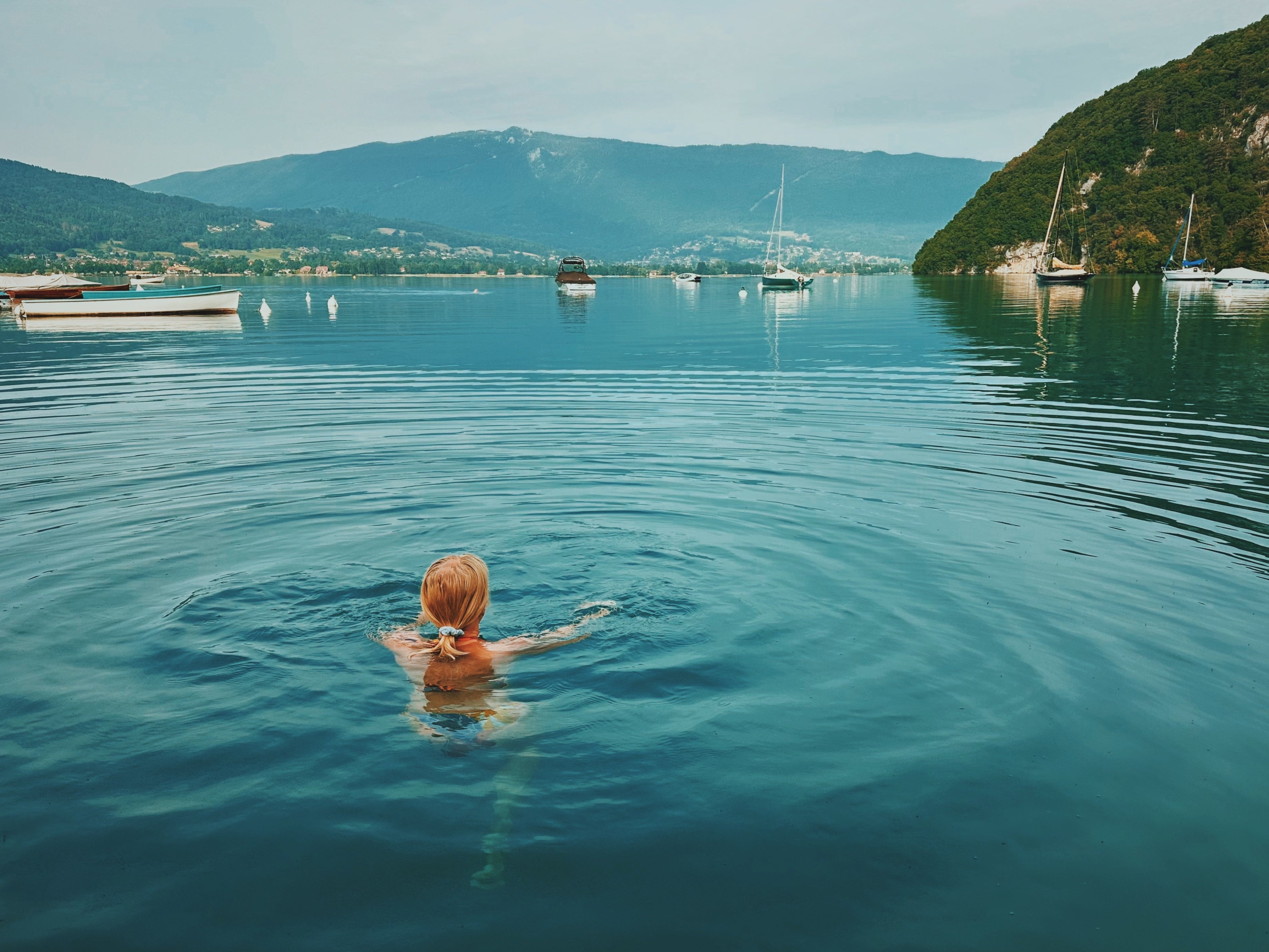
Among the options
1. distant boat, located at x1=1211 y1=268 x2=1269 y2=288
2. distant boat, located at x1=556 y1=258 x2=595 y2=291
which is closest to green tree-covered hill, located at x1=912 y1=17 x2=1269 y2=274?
distant boat, located at x1=1211 y1=268 x2=1269 y2=288

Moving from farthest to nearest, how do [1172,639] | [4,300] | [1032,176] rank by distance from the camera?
[1032,176] < [4,300] < [1172,639]

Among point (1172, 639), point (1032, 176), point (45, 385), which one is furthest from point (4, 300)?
point (1032, 176)

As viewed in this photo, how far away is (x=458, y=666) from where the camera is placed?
6820 mm

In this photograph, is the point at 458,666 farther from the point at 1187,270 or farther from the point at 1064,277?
the point at 1187,270

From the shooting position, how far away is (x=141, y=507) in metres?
12.7

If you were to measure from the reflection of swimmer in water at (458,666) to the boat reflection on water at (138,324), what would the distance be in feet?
166

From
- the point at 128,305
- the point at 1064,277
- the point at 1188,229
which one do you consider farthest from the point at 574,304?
the point at 1188,229

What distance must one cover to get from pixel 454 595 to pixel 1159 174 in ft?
640

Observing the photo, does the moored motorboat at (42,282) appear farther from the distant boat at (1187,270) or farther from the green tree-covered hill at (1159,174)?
the green tree-covered hill at (1159,174)

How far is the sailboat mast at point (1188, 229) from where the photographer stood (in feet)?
396

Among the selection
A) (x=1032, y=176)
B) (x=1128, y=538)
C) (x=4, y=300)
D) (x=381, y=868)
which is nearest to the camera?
(x=381, y=868)

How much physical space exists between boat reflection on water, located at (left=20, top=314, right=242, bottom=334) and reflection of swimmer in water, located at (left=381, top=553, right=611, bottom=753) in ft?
166

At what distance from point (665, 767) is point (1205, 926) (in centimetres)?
327

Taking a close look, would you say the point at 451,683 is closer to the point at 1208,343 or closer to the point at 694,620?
the point at 694,620
